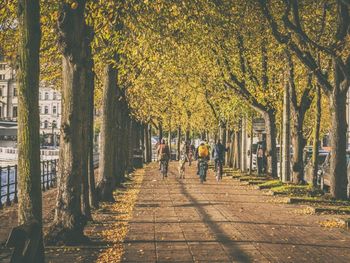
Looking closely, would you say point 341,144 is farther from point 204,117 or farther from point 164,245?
point 204,117

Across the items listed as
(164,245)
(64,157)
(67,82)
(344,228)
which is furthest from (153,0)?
(344,228)

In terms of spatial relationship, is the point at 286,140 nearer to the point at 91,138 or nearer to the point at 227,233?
the point at 91,138

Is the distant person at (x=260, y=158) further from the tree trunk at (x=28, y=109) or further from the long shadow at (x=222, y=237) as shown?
the tree trunk at (x=28, y=109)

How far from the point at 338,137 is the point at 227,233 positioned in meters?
7.84

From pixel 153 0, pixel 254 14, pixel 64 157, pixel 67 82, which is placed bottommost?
pixel 64 157

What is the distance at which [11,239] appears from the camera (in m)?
7.91

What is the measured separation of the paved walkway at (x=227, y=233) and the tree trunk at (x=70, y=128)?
108 centimetres

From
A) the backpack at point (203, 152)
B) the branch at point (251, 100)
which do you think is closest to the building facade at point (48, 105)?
the backpack at point (203, 152)

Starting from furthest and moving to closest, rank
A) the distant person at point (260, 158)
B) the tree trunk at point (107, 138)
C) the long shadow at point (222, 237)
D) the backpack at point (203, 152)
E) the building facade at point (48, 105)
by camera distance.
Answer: the building facade at point (48, 105) → the distant person at point (260, 158) → the backpack at point (203, 152) → the tree trunk at point (107, 138) → the long shadow at point (222, 237)

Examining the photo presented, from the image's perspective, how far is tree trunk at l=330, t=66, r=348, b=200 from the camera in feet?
68.3

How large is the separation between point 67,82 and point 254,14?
491 inches

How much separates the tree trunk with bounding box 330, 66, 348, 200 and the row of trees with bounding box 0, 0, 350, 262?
0.03 meters

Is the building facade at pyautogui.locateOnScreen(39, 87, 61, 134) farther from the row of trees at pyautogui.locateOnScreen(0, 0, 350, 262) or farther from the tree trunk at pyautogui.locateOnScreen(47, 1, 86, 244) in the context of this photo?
the tree trunk at pyautogui.locateOnScreen(47, 1, 86, 244)

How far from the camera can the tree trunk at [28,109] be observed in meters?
→ 9.83
